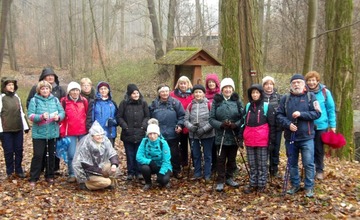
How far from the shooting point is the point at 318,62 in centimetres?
1664

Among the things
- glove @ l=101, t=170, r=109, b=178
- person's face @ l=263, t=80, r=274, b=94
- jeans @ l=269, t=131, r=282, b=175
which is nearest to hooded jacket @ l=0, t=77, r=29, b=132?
glove @ l=101, t=170, r=109, b=178

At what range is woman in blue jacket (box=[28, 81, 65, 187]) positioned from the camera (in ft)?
22.4

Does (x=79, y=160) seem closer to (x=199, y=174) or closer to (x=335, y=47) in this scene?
(x=199, y=174)

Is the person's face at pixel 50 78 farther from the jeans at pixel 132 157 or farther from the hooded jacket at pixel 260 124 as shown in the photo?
the hooded jacket at pixel 260 124

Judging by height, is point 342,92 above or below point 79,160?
above

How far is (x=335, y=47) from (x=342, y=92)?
1.04m

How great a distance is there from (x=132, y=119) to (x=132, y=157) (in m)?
0.78

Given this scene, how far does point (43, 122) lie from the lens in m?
6.85

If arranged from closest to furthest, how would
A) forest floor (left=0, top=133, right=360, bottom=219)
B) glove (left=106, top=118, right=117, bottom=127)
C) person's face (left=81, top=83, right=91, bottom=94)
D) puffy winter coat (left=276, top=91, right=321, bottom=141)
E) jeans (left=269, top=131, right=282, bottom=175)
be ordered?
1. forest floor (left=0, top=133, right=360, bottom=219)
2. puffy winter coat (left=276, top=91, right=321, bottom=141)
3. jeans (left=269, top=131, right=282, bottom=175)
4. glove (left=106, top=118, right=117, bottom=127)
5. person's face (left=81, top=83, right=91, bottom=94)

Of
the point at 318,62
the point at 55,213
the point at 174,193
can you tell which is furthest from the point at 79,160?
the point at 318,62

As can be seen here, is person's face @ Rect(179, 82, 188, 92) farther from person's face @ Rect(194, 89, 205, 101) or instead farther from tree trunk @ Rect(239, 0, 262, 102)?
tree trunk @ Rect(239, 0, 262, 102)

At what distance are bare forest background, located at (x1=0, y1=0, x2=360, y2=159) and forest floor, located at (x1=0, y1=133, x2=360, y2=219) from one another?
8.20 feet

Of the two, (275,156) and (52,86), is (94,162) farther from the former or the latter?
(275,156)

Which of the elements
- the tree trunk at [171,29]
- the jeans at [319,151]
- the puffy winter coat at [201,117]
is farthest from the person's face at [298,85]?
the tree trunk at [171,29]
